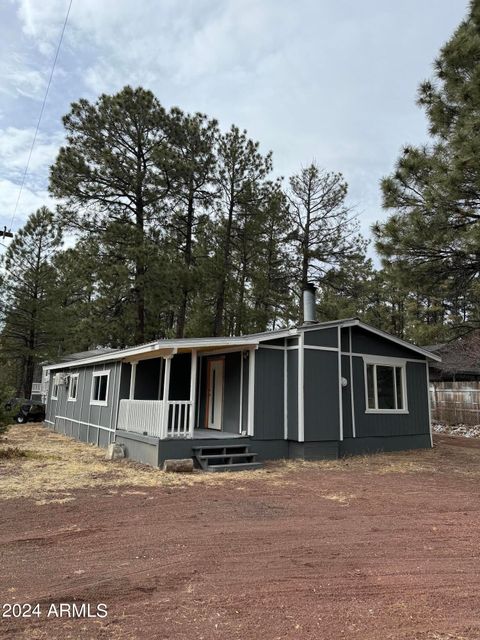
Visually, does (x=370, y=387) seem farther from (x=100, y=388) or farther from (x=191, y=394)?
(x=100, y=388)

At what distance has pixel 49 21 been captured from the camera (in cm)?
805

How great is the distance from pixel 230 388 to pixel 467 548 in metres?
6.71

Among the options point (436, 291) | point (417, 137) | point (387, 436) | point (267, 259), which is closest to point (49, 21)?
point (417, 137)

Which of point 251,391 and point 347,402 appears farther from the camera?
point 347,402

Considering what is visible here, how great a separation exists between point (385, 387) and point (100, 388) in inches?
311

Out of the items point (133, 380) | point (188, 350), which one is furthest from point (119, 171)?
point (188, 350)

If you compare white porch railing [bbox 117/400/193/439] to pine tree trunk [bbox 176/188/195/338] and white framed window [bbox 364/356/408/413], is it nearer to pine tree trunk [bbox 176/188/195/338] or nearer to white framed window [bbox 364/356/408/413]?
white framed window [bbox 364/356/408/413]

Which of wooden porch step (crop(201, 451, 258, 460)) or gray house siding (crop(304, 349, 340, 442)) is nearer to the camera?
wooden porch step (crop(201, 451, 258, 460))

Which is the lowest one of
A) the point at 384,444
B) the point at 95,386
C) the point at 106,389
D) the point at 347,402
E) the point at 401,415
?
the point at 384,444

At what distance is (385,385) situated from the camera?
1162cm

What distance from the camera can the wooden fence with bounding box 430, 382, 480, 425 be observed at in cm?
1745

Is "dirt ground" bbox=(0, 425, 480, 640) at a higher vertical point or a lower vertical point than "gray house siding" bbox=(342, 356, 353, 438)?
lower

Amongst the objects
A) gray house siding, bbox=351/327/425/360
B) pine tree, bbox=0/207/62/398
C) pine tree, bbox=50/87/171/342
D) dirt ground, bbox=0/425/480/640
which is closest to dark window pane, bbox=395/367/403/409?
gray house siding, bbox=351/327/425/360

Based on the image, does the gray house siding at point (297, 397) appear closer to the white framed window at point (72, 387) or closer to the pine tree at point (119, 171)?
→ the white framed window at point (72, 387)
